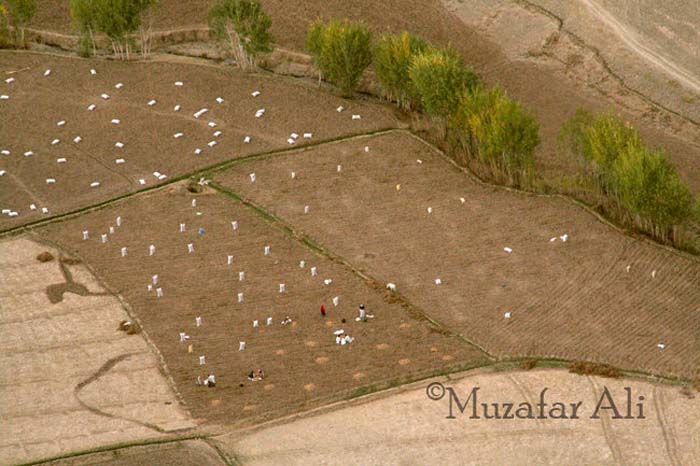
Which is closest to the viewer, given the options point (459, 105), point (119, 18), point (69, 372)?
point (69, 372)

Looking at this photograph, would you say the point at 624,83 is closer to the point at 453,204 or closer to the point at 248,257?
the point at 453,204

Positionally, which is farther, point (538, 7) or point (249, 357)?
point (538, 7)

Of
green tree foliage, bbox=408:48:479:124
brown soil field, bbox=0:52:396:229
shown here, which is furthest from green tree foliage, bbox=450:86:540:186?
brown soil field, bbox=0:52:396:229

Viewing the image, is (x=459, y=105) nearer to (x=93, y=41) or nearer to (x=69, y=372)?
(x=69, y=372)

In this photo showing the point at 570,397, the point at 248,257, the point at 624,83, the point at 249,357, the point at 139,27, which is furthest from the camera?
the point at 139,27

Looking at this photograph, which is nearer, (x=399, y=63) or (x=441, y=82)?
(x=441, y=82)

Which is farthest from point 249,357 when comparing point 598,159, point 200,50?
point 200,50

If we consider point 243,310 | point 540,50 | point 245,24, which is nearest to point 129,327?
point 243,310
